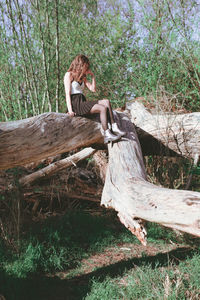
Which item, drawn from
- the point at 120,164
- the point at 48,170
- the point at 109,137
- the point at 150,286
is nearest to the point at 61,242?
the point at 48,170

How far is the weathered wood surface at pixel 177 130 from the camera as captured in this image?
3.97 metres

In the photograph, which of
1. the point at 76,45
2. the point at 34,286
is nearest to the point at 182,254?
the point at 34,286

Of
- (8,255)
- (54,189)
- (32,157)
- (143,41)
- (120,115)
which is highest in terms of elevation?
(143,41)

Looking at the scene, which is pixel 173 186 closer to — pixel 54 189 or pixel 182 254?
pixel 182 254

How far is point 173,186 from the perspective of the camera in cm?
449

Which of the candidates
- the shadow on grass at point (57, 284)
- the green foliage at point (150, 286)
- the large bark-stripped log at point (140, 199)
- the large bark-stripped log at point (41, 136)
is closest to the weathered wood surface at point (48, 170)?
the large bark-stripped log at point (41, 136)

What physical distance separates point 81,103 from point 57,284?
225cm

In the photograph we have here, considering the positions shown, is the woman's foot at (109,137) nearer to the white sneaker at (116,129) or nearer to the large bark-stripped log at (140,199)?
the white sneaker at (116,129)

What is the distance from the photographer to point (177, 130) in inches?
159

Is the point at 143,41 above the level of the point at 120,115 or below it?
above

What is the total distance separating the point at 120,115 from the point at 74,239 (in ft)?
6.85

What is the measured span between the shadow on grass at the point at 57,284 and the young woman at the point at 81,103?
1.54 metres

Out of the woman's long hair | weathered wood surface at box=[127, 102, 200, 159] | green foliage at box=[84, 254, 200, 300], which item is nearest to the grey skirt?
the woman's long hair

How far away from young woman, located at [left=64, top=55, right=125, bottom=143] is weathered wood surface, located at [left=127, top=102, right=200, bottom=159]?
2.67ft
